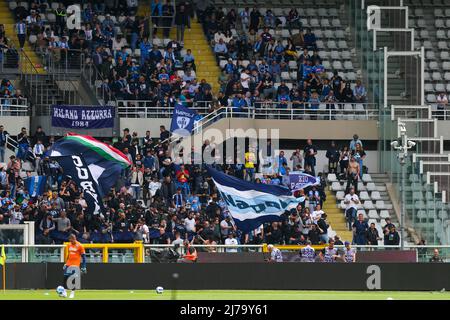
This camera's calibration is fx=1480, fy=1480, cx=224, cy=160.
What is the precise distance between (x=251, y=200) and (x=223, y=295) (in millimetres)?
6695

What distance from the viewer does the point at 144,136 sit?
56.8m

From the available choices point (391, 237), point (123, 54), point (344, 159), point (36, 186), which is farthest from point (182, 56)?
point (391, 237)

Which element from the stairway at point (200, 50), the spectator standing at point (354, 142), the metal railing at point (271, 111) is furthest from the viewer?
the stairway at point (200, 50)

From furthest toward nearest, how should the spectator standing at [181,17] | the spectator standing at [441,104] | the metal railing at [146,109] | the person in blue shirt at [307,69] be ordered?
1. the spectator standing at [181,17]
2. the person in blue shirt at [307,69]
3. the spectator standing at [441,104]
4. the metal railing at [146,109]

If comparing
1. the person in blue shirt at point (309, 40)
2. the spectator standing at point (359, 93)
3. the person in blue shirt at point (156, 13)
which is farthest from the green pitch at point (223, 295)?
the person in blue shirt at point (156, 13)

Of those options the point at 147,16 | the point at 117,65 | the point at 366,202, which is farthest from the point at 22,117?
the point at 366,202

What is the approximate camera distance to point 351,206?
175ft

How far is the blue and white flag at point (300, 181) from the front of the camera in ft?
171

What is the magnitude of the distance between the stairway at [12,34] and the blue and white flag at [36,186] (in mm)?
8833

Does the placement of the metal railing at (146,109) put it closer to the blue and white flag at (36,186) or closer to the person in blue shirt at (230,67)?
the person in blue shirt at (230,67)

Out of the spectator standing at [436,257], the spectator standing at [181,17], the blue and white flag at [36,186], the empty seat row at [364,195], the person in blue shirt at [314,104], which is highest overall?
the spectator standing at [181,17]

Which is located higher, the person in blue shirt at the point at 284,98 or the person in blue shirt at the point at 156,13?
the person in blue shirt at the point at 156,13

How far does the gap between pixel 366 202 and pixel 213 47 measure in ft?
34.7
